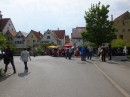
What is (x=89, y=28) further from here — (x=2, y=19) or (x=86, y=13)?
(x=2, y=19)

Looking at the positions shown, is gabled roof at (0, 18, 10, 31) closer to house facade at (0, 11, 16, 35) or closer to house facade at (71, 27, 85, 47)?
house facade at (0, 11, 16, 35)

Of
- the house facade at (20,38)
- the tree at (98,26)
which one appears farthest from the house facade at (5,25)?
the tree at (98,26)

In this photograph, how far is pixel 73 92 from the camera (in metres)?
7.05

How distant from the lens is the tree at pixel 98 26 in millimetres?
36594

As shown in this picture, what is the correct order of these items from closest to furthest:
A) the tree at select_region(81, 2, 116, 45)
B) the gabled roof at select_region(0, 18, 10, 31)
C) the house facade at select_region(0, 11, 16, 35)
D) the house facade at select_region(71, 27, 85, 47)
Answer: the tree at select_region(81, 2, 116, 45) → the house facade at select_region(71, 27, 85, 47) → the house facade at select_region(0, 11, 16, 35) → the gabled roof at select_region(0, 18, 10, 31)

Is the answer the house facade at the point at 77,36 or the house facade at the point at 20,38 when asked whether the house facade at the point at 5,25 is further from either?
the house facade at the point at 77,36

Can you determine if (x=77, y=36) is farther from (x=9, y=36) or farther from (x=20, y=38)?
(x=9, y=36)

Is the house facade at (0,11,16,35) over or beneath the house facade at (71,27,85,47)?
over

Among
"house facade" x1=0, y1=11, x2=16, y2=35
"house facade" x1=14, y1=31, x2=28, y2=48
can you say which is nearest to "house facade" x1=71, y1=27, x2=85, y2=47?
"house facade" x1=14, y1=31, x2=28, y2=48

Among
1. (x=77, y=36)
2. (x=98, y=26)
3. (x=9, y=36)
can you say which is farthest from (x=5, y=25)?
(x=98, y=26)

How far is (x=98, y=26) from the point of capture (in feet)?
121

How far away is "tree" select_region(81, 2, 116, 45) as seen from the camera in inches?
1441

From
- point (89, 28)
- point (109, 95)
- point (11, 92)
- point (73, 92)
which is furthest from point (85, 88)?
point (89, 28)

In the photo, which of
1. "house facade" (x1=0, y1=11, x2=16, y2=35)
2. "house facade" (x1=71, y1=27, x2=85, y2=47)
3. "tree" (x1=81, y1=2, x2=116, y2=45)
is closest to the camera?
"tree" (x1=81, y1=2, x2=116, y2=45)
